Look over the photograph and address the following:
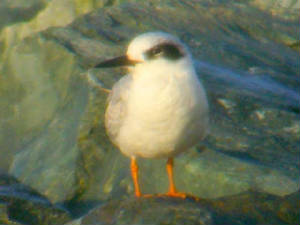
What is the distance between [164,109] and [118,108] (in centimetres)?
66

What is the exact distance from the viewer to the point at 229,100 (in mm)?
10109

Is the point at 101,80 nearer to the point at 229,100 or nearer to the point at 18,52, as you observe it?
the point at 229,100

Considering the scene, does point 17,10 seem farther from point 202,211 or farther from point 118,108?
point 202,211

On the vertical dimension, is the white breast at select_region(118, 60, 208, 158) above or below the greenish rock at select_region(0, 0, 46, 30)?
above

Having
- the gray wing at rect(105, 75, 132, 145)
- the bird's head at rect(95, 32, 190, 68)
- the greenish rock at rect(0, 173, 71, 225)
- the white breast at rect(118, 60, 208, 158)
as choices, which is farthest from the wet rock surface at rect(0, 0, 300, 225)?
the bird's head at rect(95, 32, 190, 68)

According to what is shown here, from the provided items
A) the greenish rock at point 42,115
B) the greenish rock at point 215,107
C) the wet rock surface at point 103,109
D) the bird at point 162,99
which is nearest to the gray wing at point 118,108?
the bird at point 162,99

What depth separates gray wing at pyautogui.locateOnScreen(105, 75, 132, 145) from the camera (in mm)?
7441

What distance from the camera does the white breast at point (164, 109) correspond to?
7055mm

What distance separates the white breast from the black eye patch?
0.22ft

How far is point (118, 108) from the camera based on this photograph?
7551 mm

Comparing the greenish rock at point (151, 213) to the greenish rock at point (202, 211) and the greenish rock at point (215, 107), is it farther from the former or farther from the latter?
the greenish rock at point (215, 107)

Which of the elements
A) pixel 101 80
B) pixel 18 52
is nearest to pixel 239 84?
pixel 101 80

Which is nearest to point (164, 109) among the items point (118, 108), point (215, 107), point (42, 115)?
point (118, 108)

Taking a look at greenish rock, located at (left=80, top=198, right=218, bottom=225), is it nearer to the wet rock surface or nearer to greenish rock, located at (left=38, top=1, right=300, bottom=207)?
the wet rock surface
